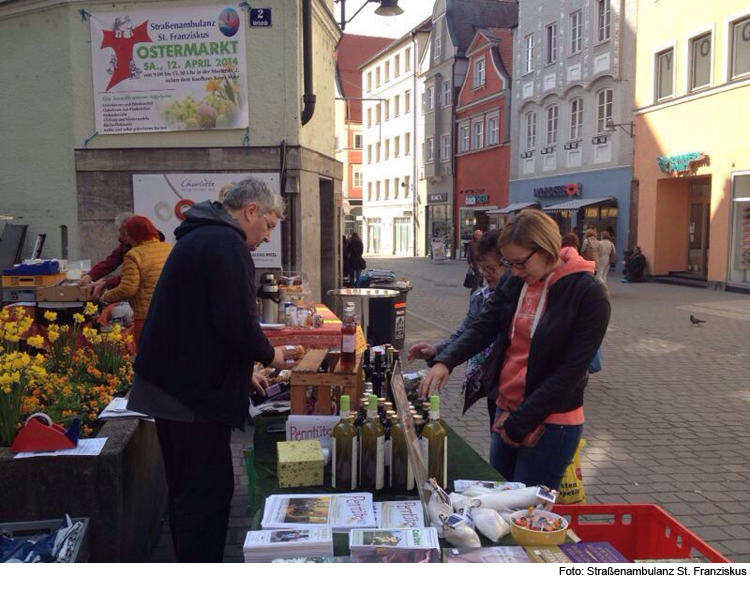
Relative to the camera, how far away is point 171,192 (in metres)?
9.20

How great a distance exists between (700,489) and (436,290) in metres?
16.5

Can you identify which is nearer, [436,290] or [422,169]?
[436,290]

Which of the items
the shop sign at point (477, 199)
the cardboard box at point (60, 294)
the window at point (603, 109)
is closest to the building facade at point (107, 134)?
the cardboard box at point (60, 294)

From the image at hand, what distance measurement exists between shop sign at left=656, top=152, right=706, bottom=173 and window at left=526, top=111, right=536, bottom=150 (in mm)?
9225

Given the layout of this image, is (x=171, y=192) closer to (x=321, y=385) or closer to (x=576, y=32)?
(x=321, y=385)

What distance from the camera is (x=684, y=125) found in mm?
21953

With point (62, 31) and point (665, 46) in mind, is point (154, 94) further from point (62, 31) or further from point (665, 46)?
point (665, 46)

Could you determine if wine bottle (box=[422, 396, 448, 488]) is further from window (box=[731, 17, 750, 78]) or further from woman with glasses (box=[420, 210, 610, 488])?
window (box=[731, 17, 750, 78])

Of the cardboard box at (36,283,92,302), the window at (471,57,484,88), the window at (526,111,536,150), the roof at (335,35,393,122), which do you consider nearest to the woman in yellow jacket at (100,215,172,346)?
the cardboard box at (36,283,92,302)

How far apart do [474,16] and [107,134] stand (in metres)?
36.5

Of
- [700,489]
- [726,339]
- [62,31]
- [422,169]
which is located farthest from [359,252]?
[422,169]

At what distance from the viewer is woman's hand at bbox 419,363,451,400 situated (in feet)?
11.2

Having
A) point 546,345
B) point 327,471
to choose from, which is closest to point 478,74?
point 546,345

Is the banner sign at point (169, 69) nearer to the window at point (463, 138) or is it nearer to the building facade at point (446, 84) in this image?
the window at point (463, 138)
